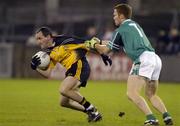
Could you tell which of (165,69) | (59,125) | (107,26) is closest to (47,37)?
(59,125)

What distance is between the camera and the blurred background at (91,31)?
3023cm

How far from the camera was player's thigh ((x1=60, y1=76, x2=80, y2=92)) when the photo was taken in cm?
1262

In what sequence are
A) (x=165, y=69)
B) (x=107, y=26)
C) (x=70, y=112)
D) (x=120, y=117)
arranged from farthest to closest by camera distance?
(x=107, y=26), (x=165, y=69), (x=70, y=112), (x=120, y=117)

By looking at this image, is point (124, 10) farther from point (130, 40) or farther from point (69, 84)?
point (69, 84)

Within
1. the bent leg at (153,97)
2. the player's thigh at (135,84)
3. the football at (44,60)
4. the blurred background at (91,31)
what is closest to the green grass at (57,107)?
the bent leg at (153,97)

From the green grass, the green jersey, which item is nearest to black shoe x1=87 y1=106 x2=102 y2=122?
the green grass

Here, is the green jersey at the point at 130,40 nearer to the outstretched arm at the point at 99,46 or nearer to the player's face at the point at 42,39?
the outstretched arm at the point at 99,46

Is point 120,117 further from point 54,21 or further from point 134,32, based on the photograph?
point 54,21

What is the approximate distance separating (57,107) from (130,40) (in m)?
5.30

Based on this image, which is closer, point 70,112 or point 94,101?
point 70,112

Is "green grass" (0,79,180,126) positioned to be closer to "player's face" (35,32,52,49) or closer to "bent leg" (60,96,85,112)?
"bent leg" (60,96,85,112)

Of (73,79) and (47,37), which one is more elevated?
(47,37)

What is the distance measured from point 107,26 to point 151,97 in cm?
2134

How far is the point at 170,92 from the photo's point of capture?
23.0m
